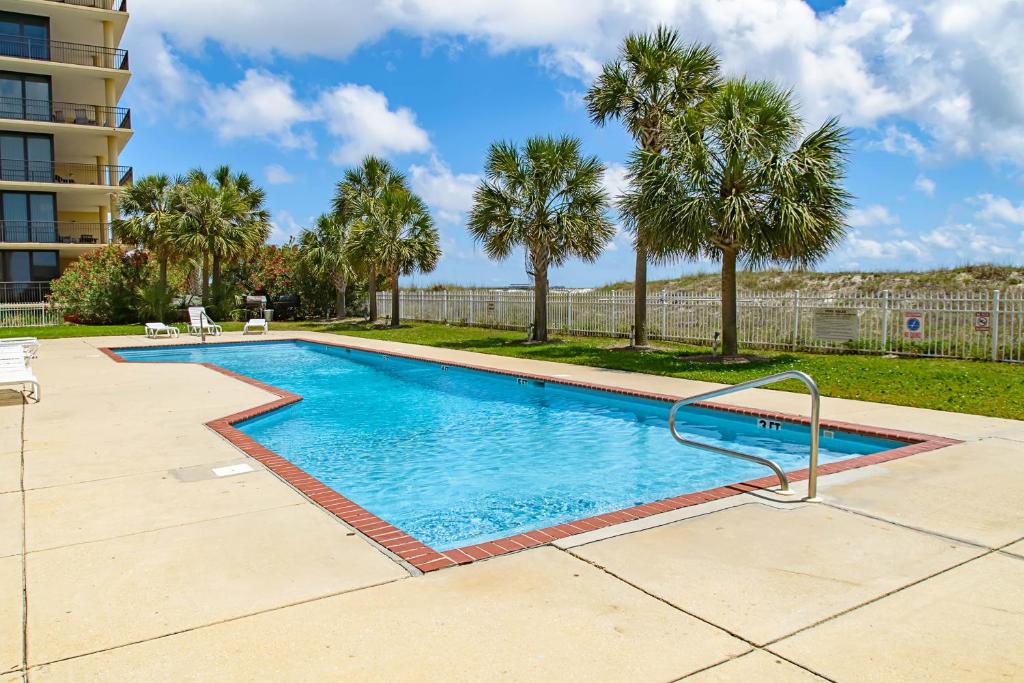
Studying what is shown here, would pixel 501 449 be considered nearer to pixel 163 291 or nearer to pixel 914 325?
pixel 914 325

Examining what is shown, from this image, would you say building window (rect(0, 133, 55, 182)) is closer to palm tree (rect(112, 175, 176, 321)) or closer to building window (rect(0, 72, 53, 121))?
building window (rect(0, 72, 53, 121))

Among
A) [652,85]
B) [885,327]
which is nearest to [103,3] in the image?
[652,85]

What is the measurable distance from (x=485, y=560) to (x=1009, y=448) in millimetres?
5805

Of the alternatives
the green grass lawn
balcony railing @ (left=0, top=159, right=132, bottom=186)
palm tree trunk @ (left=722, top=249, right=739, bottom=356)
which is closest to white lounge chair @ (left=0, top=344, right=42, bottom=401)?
the green grass lawn

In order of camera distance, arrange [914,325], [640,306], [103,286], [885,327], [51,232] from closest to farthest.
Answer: [914,325] → [885,327] → [640,306] → [103,286] → [51,232]

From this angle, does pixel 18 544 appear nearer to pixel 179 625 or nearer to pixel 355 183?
pixel 179 625

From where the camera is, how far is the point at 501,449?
888 centimetres

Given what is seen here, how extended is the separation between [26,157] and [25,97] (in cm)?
264

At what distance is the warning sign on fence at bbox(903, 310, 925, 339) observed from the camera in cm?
1509

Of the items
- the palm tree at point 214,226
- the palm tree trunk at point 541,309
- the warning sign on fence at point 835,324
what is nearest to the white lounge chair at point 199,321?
the palm tree at point 214,226

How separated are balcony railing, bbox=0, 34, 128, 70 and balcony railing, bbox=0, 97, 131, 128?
73.0 inches

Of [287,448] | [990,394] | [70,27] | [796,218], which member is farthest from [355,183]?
[990,394]

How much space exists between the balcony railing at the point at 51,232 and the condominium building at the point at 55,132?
0.04m

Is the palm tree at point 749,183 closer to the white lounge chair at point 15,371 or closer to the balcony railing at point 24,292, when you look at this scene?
the white lounge chair at point 15,371
